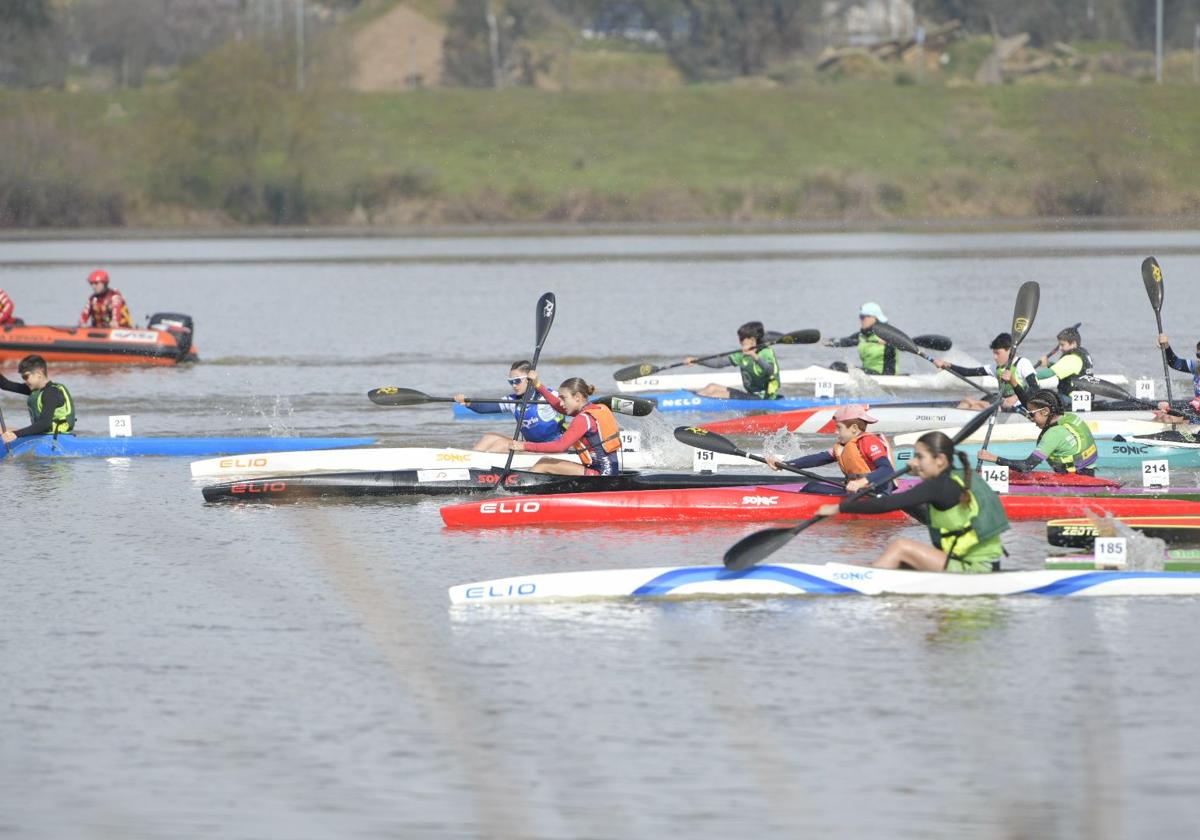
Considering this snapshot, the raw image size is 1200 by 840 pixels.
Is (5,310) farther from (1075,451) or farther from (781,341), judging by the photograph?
(1075,451)

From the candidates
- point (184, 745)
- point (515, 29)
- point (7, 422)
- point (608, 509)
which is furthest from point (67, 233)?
point (184, 745)

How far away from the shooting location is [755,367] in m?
24.6

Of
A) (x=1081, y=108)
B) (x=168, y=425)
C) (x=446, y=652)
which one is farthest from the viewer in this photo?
(x=1081, y=108)

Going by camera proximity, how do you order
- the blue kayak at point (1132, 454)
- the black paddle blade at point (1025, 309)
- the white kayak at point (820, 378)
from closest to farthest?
1. the black paddle blade at point (1025, 309)
2. the blue kayak at point (1132, 454)
3. the white kayak at point (820, 378)

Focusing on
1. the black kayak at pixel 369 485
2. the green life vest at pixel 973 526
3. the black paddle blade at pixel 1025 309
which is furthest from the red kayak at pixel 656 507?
the green life vest at pixel 973 526

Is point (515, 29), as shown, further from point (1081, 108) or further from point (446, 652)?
point (446, 652)

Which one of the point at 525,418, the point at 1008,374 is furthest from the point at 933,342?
the point at 525,418

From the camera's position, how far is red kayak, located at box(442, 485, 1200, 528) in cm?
1702

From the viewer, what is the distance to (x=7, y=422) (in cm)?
2634

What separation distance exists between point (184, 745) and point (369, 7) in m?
103

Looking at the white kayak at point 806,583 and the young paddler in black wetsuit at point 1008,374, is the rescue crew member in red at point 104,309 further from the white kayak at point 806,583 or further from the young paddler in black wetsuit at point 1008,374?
the white kayak at point 806,583

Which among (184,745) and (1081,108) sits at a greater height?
(1081,108)

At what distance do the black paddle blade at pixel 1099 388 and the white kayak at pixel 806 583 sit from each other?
24.1 ft

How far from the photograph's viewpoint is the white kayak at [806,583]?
1350cm
